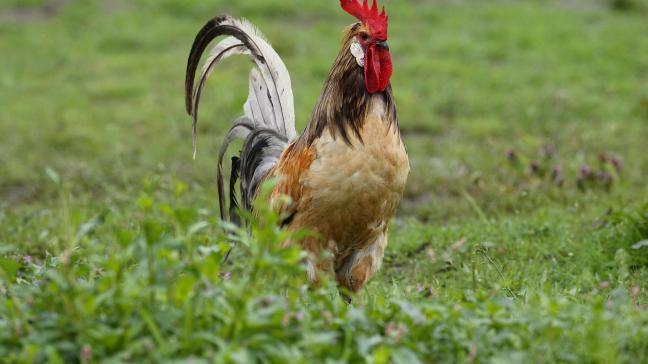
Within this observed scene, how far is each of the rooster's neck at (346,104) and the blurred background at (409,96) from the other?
6.94 ft

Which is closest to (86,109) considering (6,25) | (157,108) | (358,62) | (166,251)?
(157,108)

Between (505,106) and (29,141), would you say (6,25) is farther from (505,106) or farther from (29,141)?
(505,106)

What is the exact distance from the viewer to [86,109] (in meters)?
10.2

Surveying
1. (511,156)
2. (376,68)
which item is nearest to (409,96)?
(511,156)

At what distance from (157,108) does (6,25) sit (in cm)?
427

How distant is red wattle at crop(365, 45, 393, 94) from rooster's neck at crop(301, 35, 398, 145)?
0.05 meters

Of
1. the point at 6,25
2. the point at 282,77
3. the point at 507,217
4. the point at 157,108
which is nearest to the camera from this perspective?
the point at 282,77

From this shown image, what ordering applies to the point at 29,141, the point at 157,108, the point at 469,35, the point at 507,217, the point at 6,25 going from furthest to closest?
the point at 6,25, the point at 469,35, the point at 157,108, the point at 29,141, the point at 507,217

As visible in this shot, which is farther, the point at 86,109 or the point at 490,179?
the point at 86,109

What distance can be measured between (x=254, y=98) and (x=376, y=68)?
137 cm

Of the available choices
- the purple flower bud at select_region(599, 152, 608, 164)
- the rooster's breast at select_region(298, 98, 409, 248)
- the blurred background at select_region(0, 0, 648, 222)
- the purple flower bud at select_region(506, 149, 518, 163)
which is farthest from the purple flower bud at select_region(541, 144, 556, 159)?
the rooster's breast at select_region(298, 98, 409, 248)

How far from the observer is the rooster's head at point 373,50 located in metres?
4.35

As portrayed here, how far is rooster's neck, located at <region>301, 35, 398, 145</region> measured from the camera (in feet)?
14.3

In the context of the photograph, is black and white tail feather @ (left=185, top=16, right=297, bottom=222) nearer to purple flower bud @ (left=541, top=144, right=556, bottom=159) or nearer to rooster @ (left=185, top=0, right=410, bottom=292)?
rooster @ (left=185, top=0, right=410, bottom=292)
